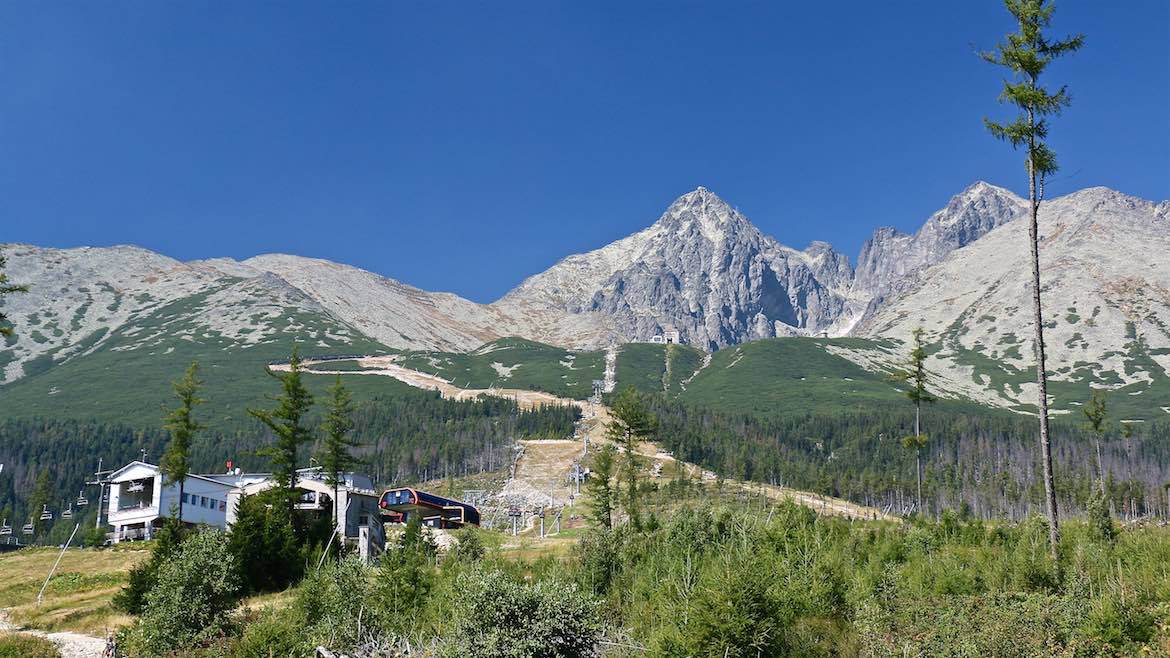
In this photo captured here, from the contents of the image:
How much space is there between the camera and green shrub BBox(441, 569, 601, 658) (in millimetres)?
17422

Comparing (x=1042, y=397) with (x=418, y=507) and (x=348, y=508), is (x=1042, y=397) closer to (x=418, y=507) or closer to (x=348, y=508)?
(x=348, y=508)

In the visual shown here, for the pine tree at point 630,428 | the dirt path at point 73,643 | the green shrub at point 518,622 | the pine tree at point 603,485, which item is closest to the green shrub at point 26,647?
the dirt path at point 73,643

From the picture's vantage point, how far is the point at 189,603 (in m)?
30.9

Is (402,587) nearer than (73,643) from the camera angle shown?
Yes

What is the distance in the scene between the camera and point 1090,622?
16.8m

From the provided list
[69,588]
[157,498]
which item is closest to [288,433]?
[69,588]

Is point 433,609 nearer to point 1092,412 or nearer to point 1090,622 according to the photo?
point 1090,622

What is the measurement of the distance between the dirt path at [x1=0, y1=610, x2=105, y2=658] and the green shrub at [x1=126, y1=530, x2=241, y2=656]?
10.6 ft

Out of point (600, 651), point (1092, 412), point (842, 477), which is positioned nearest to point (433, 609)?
point (600, 651)

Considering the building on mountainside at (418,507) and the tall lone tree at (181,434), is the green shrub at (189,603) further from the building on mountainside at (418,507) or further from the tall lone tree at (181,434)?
the building on mountainside at (418,507)

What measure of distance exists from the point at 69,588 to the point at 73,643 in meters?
19.2

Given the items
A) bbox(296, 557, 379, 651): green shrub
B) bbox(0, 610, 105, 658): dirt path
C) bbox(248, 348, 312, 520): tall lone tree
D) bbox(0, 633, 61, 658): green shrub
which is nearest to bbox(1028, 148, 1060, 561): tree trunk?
bbox(296, 557, 379, 651): green shrub

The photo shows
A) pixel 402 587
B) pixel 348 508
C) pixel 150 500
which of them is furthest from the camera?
pixel 150 500

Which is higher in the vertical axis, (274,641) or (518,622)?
(518,622)
